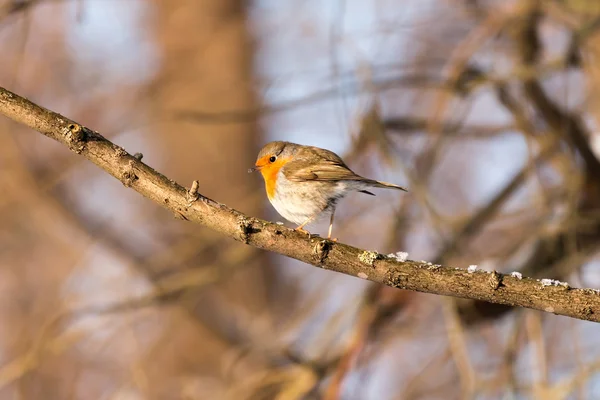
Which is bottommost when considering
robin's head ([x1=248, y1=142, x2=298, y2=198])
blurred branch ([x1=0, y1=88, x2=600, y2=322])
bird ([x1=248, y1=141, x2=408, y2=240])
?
blurred branch ([x1=0, y1=88, x2=600, y2=322])

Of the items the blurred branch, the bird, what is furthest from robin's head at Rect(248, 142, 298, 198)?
the blurred branch

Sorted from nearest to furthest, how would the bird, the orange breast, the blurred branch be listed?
the blurred branch
the bird
the orange breast

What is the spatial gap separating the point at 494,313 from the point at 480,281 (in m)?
2.27

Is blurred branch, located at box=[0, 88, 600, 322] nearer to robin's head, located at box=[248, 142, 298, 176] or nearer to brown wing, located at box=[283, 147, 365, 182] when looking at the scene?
brown wing, located at box=[283, 147, 365, 182]

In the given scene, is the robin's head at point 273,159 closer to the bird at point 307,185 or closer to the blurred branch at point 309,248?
the bird at point 307,185

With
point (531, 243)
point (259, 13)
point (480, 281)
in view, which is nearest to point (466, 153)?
point (259, 13)

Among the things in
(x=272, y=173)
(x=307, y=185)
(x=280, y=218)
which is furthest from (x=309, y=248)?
(x=280, y=218)

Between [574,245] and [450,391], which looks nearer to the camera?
[574,245]

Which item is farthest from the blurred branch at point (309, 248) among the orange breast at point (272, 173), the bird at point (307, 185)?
the orange breast at point (272, 173)

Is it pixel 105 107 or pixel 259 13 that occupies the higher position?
pixel 259 13

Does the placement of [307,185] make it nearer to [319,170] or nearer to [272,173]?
[319,170]

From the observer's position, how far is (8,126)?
14.0 ft

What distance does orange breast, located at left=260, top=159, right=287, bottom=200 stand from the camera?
3080mm

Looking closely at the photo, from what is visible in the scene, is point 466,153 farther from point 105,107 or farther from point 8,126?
point 8,126
